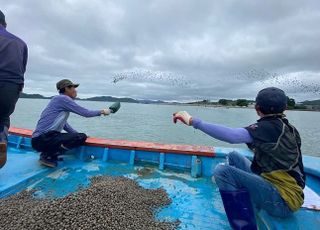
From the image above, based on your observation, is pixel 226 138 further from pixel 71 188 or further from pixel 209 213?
pixel 71 188

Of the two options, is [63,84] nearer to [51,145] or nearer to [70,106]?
[70,106]

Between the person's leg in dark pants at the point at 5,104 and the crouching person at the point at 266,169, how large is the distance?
6.69ft

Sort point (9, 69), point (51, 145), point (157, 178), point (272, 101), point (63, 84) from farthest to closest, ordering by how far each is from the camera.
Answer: point (63, 84) → point (51, 145) → point (157, 178) → point (9, 69) → point (272, 101)

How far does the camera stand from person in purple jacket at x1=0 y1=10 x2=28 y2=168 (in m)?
2.75

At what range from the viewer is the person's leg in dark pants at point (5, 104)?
276 cm

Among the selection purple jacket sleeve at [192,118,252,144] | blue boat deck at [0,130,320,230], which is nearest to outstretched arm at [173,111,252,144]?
purple jacket sleeve at [192,118,252,144]

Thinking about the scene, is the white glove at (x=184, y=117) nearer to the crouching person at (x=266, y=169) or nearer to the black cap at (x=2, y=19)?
the crouching person at (x=266, y=169)

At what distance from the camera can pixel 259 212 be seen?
250 cm

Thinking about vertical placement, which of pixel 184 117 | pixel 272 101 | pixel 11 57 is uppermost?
pixel 11 57

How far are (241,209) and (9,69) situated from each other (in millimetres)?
2791

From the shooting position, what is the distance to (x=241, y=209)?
7.23 feet

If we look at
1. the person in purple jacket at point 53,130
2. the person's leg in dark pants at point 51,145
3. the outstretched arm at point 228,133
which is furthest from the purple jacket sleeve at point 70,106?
the outstretched arm at point 228,133

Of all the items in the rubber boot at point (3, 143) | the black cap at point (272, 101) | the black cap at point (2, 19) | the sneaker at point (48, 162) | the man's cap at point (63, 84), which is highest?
the black cap at point (2, 19)

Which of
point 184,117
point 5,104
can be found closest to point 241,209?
point 184,117
